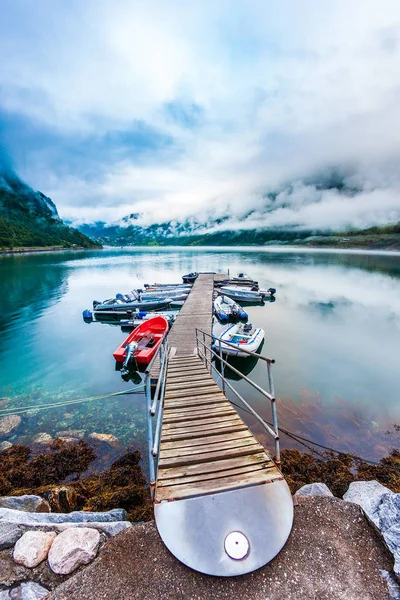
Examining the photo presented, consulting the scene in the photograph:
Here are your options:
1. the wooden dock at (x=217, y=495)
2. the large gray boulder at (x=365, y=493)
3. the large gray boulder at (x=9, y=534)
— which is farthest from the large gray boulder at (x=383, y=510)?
the large gray boulder at (x=9, y=534)

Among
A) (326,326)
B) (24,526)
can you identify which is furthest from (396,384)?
(24,526)

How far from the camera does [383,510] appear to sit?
442 centimetres

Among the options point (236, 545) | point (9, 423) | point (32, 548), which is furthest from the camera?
point (9, 423)

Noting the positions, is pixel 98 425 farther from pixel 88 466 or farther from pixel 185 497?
pixel 185 497

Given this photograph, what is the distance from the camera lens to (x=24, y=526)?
415cm

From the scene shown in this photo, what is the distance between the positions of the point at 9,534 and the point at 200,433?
11.0ft

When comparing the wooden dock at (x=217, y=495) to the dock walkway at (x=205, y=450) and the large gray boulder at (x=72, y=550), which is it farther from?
the large gray boulder at (x=72, y=550)

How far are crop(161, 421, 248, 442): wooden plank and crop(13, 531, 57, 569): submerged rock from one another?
2.20 metres

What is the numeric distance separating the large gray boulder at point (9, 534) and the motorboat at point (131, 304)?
23.9m

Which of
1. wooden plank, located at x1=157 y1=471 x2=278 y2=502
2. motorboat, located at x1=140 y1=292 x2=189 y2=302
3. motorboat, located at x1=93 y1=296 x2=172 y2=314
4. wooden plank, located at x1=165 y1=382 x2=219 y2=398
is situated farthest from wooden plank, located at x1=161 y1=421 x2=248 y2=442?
motorboat, located at x1=140 y1=292 x2=189 y2=302

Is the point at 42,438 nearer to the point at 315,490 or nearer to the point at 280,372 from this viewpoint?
the point at 315,490

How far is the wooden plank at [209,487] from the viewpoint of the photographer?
149 inches

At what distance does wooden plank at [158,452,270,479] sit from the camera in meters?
4.25

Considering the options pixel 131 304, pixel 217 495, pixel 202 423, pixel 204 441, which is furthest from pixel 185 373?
pixel 131 304
